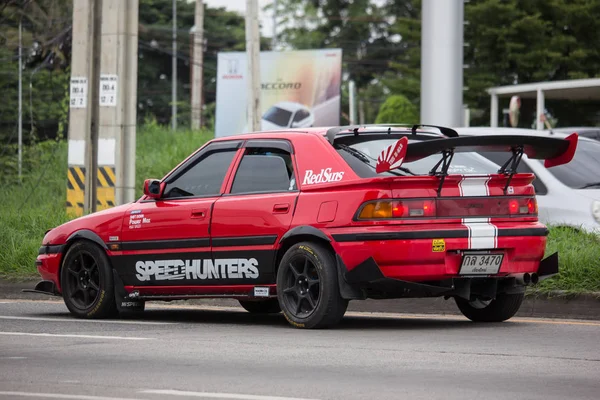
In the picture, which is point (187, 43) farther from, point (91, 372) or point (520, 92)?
point (91, 372)

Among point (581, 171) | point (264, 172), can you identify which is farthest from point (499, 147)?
point (581, 171)

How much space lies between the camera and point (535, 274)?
988 centimetres

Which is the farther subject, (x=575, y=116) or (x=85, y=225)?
(x=575, y=116)

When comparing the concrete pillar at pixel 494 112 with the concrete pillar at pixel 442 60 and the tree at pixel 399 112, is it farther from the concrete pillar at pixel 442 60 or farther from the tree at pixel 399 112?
the tree at pixel 399 112

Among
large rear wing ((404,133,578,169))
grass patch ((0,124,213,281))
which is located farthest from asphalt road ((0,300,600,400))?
grass patch ((0,124,213,281))

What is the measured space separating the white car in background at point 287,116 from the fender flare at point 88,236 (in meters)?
25.1

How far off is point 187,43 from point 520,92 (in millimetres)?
39809

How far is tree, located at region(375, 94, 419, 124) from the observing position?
166 ft

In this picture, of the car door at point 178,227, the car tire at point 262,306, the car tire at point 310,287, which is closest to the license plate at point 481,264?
the car tire at point 310,287

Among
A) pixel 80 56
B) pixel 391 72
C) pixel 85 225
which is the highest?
pixel 391 72

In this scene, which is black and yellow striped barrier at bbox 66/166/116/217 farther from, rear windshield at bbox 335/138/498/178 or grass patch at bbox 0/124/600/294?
rear windshield at bbox 335/138/498/178

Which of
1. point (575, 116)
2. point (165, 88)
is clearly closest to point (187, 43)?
point (165, 88)

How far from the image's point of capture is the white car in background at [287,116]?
119 ft

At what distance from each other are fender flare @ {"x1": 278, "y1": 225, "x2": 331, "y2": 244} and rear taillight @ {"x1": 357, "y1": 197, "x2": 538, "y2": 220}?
324 millimetres
